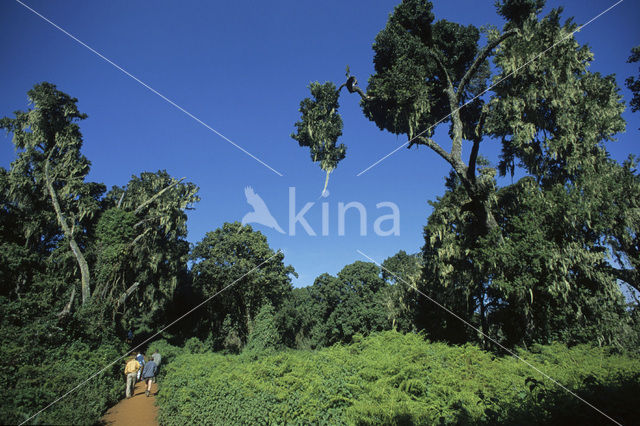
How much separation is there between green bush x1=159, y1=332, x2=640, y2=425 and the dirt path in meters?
1.04

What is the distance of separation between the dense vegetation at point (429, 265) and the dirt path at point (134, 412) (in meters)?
0.46

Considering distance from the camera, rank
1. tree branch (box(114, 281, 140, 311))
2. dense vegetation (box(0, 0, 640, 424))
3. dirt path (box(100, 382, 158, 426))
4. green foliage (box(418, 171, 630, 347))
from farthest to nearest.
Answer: tree branch (box(114, 281, 140, 311)) → green foliage (box(418, 171, 630, 347)) → dirt path (box(100, 382, 158, 426)) → dense vegetation (box(0, 0, 640, 424))

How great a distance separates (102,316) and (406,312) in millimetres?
18491

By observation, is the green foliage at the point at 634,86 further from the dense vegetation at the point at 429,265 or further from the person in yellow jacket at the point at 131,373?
the person in yellow jacket at the point at 131,373

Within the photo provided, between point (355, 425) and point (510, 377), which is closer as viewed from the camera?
point (355, 425)

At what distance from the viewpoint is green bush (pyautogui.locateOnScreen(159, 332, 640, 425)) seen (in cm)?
322

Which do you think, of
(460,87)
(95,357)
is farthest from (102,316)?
(460,87)

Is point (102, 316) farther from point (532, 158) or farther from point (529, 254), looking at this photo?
point (532, 158)

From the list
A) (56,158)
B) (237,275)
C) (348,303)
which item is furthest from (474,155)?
(348,303)

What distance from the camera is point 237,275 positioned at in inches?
1069

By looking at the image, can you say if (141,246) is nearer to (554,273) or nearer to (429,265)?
(429,265)

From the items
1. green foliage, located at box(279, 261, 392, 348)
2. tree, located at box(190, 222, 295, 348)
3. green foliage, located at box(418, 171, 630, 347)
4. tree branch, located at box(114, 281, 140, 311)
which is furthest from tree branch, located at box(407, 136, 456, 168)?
green foliage, located at box(279, 261, 392, 348)

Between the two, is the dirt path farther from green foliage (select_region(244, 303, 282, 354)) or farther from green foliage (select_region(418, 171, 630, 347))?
green foliage (select_region(418, 171, 630, 347))

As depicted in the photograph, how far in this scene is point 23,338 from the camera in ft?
26.9
